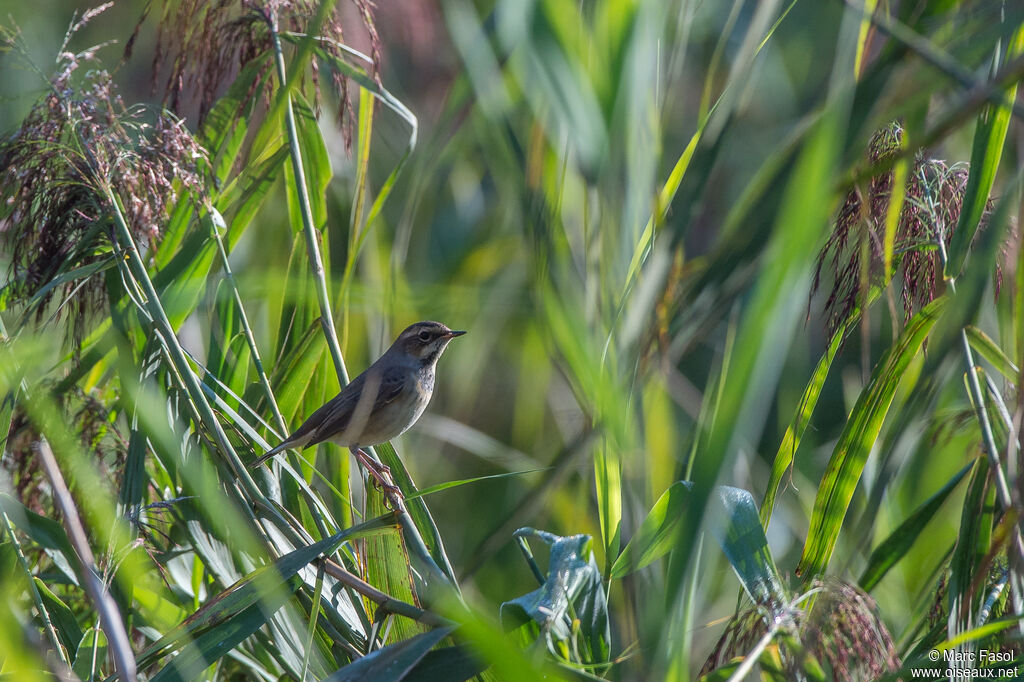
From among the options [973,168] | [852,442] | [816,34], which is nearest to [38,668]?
[852,442]

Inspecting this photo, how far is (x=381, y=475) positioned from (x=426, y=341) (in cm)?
97

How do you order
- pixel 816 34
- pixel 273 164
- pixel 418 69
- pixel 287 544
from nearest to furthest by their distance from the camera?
pixel 287 544
pixel 273 164
pixel 418 69
pixel 816 34

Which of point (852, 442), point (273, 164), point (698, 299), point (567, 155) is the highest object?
point (273, 164)

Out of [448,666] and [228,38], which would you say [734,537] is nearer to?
[448,666]

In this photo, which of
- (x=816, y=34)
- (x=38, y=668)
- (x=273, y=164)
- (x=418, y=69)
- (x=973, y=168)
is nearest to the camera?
(x=38, y=668)

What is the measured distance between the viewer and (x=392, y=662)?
5.00ft

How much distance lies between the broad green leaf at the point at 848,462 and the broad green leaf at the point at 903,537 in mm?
161

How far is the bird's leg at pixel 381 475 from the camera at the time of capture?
2.27m

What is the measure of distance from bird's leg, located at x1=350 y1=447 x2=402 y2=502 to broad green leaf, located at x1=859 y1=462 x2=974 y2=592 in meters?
1.05

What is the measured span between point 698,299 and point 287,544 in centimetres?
126

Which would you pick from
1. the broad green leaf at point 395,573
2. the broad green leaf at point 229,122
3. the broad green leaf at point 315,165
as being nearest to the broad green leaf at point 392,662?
the broad green leaf at point 395,573

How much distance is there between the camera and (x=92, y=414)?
237cm

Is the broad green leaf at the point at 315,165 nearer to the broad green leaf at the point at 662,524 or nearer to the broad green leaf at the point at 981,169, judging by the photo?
the broad green leaf at the point at 662,524

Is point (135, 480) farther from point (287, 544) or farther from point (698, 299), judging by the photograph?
point (698, 299)
